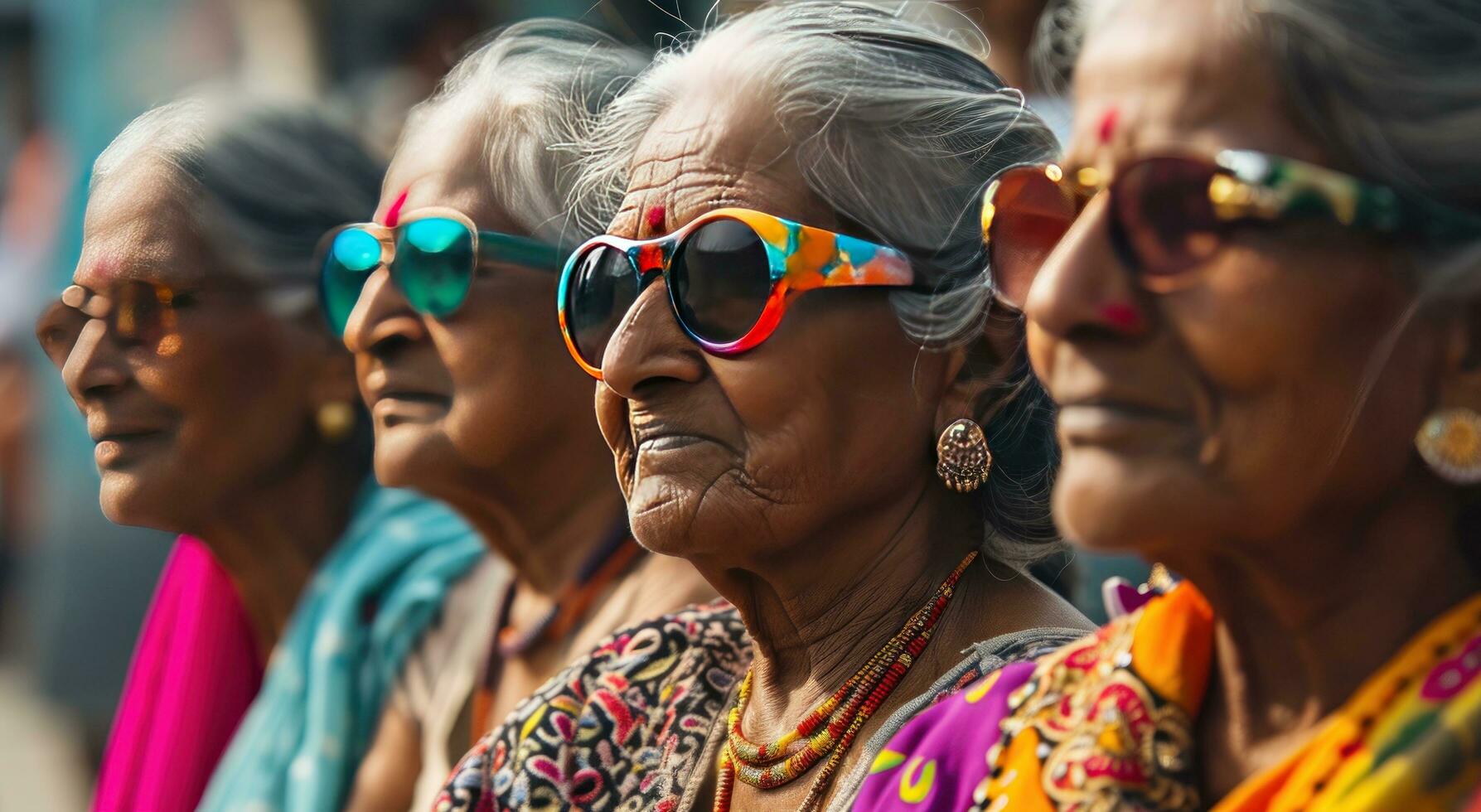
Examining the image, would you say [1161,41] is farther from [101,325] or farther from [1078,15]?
[101,325]

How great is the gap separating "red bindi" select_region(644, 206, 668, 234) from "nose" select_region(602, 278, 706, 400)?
0.29ft

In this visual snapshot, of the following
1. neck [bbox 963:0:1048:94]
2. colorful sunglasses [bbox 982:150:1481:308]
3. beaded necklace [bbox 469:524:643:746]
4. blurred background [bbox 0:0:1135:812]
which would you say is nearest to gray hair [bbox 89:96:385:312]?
beaded necklace [bbox 469:524:643:746]

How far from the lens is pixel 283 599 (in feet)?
14.9

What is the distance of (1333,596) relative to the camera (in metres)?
1.77

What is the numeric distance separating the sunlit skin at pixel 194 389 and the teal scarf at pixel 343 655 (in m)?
0.21

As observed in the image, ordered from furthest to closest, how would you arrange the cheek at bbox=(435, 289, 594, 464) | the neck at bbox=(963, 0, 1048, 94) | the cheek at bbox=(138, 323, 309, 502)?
the neck at bbox=(963, 0, 1048, 94), the cheek at bbox=(138, 323, 309, 502), the cheek at bbox=(435, 289, 594, 464)

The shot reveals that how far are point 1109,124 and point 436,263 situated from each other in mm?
1961

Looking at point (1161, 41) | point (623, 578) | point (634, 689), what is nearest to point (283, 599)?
point (623, 578)

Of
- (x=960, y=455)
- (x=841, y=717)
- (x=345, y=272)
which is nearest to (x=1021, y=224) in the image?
(x=960, y=455)

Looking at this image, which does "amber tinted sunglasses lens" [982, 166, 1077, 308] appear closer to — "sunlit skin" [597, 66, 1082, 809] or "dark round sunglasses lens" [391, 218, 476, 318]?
"sunlit skin" [597, 66, 1082, 809]

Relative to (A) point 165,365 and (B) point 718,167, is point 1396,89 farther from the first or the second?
(A) point 165,365

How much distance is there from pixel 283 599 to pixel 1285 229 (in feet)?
11.0

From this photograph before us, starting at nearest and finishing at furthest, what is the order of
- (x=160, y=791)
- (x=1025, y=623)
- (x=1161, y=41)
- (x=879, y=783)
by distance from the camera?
(x=1161, y=41)
(x=879, y=783)
(x=1025, y=623)
(x=160, y=791)

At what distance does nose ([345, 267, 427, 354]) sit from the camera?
360 centimetres
